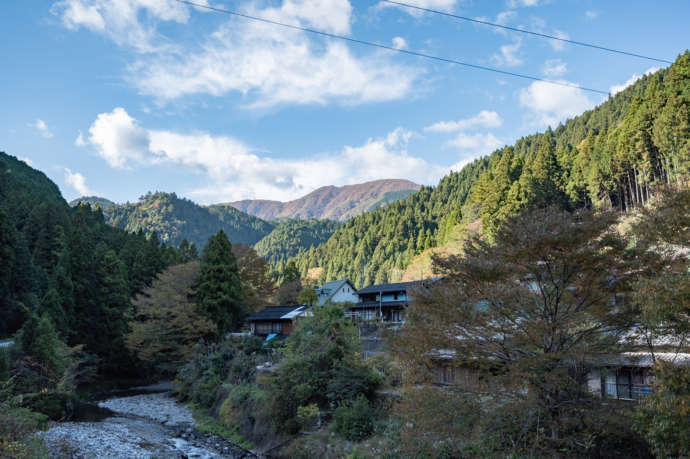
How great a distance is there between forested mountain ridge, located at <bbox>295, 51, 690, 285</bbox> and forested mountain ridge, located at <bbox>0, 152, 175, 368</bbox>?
3585 centimetres

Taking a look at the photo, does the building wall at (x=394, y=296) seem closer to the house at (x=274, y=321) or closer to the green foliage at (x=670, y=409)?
the house at (x=274, y=321)

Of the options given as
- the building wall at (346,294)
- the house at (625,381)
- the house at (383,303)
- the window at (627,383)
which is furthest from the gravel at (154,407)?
the window at (627,383)

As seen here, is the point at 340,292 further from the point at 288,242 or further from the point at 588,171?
the point at 288,242

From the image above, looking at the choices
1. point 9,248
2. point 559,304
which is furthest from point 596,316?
point 9,248

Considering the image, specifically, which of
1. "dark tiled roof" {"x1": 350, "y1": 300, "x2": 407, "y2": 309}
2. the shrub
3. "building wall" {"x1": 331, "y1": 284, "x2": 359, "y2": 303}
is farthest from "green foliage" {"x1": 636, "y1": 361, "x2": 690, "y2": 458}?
"building wall" {"x1": 331, "y1": 284, "x2": 359, "y2": 303}

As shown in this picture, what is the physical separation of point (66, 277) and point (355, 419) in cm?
3179

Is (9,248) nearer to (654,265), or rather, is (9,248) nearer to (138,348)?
(138,348)

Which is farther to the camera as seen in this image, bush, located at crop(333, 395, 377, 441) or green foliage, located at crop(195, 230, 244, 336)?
green foliage, located at crop(195, 230, 244, 336)

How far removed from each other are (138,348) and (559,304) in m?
35.8

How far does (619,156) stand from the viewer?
144 ft

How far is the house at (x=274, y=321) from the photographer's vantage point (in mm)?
39219

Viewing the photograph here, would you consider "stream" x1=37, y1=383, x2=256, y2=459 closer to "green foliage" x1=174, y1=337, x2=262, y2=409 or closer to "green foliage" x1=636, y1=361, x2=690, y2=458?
"green foliage" x1=174, y1=337, x2=262, y2=409

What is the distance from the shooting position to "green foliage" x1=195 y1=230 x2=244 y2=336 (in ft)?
127

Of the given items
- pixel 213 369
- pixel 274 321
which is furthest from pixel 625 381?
pixel 274 321
